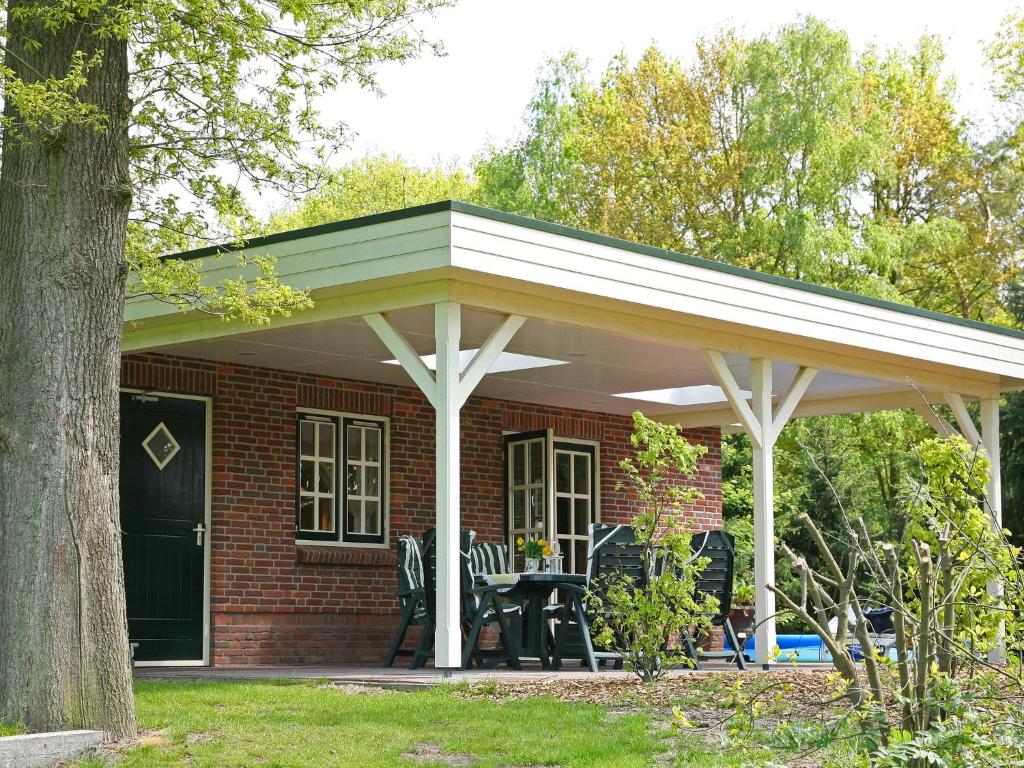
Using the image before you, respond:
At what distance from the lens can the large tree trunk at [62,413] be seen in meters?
6.38

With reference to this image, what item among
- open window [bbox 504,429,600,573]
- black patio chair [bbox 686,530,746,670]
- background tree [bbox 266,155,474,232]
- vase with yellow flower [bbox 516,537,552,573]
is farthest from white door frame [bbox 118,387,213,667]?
background tree [bbox 266,155,474,232]

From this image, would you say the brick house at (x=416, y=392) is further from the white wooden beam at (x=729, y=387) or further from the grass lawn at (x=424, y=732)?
the grass lawn at (x=424, y=732)

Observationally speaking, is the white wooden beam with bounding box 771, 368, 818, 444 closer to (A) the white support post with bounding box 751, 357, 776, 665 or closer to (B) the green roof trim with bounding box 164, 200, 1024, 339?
(A) the white support post with bounding box 751, 357, 776, 665

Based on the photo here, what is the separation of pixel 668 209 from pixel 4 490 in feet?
66.9

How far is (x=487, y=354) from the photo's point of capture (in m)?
9.20

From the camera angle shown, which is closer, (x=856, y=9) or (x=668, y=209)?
(x=668, y=209)

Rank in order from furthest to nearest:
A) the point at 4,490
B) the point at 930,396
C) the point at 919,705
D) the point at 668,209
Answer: the point at 668,209 → the point at 930,396 → the point at 4,490 → the point at 919,705

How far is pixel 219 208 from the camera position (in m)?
8.73

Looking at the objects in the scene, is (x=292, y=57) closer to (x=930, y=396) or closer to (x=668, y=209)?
(x=930, y=396)

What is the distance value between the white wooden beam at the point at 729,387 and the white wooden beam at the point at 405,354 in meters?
2.62

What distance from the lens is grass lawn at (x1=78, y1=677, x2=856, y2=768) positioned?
590 cm

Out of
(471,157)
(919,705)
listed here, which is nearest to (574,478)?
(919,705)

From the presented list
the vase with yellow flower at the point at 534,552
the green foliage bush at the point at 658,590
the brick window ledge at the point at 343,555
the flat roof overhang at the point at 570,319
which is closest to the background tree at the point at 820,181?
the flat roof overhang at the point at 570,319

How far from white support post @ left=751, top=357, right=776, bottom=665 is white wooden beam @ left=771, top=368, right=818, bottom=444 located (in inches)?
1.9
